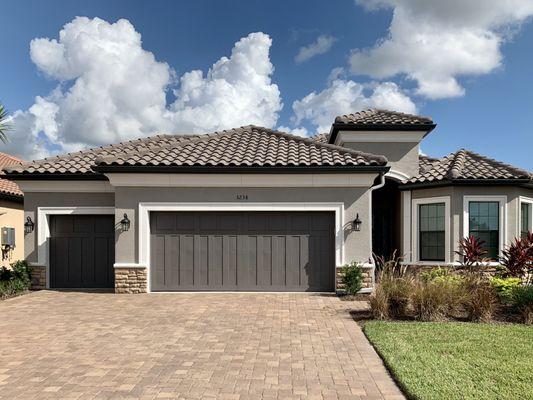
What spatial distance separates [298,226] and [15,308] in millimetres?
7576

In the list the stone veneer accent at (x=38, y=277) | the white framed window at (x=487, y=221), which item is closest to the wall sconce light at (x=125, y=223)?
the stone veneer accent at (x=38, y=277)

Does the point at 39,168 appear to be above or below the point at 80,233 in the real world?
above

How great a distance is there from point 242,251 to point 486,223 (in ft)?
25.9

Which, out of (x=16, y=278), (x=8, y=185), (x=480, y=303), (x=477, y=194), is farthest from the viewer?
(x=8, y=185)

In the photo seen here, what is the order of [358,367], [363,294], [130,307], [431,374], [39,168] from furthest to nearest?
[39,168], [363,294], [130,307], [358,367], [431,374]

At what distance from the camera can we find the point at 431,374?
17.5ft

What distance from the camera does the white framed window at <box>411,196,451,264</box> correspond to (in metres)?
13.1

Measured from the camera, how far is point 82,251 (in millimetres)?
12711

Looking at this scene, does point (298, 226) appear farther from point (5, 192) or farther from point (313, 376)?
point (5, 192)

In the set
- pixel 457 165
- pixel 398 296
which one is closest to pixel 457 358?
pixel 398 296

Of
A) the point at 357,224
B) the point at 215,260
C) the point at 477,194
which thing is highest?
the point at 477,194

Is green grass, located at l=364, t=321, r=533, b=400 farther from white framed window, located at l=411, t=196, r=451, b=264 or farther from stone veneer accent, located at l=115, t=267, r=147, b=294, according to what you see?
stone veneer accent, located at l=115, t=267, r=147, b=294

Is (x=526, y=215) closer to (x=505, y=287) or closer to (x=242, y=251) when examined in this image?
(x=505, y=287)

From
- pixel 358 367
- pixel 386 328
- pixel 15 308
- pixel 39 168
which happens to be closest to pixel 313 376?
pixel 358 367
